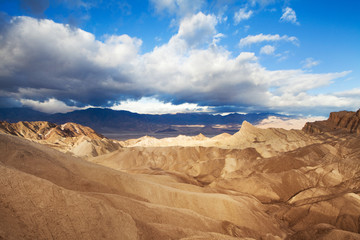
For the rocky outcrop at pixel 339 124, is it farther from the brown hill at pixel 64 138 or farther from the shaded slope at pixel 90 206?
the brown hill at pixel 64 138

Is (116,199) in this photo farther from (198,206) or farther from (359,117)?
(359,117)

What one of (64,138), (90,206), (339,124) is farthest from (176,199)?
(64,138)

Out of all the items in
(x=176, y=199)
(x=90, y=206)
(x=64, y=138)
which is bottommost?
(x=64, y=138)

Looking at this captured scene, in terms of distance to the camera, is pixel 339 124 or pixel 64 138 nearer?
pixel 339 124

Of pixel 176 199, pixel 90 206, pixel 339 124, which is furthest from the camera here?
pixel 339 124

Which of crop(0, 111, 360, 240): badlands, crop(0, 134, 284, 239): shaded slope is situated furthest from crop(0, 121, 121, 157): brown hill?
crop(0, 134, 284, 239): shaded slope

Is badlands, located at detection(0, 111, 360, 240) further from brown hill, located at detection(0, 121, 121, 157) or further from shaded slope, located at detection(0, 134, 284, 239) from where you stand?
brown hill, located at detection(0, 121, 121, 157)

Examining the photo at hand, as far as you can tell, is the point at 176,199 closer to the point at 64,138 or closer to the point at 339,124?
the point at 339,124

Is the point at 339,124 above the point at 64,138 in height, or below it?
above

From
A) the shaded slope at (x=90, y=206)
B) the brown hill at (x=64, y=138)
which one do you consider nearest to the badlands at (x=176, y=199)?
the shaded slope at (x=90, y=206)

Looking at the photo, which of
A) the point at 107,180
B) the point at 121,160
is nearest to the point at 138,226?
the point at 107,180
